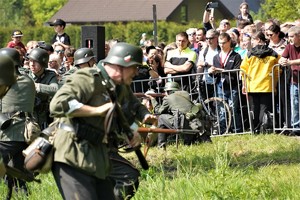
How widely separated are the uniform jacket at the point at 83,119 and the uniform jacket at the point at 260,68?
743 centimetres

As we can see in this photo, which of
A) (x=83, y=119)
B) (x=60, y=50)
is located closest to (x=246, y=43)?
(x=60, y=50)

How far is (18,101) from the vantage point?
1030cm

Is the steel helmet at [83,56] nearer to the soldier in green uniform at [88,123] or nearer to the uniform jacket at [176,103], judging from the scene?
the uniform jacket at [176,103]

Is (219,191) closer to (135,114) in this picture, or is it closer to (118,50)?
(135,114)

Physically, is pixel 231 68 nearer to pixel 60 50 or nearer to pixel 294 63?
pixel 294 63

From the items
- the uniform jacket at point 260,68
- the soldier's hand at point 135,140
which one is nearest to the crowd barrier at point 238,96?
the uniform jacket at point 260,68

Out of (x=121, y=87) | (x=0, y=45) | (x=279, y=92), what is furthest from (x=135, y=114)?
(x=0, y=45)

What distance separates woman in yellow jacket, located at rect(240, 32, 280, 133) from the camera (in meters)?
14.3

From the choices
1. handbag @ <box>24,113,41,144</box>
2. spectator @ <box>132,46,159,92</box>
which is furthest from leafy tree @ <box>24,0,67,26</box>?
handbag @ <box>24,113,41,144</box>

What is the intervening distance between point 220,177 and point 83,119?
259cm

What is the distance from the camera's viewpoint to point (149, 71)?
16.0 m

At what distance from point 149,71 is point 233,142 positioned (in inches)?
105

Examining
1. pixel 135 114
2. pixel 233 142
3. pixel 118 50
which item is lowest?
pixel 233 142

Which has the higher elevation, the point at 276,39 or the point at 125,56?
the point at 276,39
